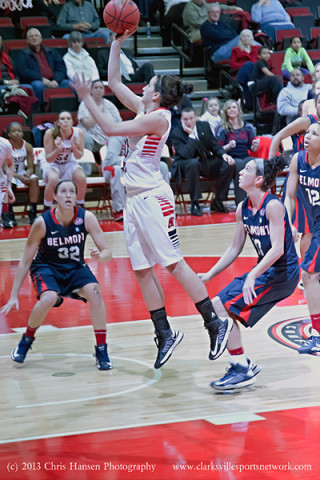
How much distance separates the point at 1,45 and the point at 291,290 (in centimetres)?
903

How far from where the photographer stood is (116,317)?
6504 mm

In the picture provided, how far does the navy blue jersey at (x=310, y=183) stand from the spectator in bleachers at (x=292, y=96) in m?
7.32

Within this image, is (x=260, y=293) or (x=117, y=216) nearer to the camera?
(x=260, y=293)

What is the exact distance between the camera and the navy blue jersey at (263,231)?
485 cm

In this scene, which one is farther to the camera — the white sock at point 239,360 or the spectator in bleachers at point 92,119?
the spectator in bleachers at point 92,119

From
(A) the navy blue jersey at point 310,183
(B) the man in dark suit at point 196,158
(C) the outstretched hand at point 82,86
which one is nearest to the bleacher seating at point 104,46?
(B) the man in dark suit at point 196,158

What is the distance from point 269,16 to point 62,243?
11.4 m

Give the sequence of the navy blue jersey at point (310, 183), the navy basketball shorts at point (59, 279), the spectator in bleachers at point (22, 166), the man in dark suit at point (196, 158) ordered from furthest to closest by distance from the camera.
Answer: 1. the man in dark suit at point (196, 158)
2. the spectator in bleachers at point (22, 166)
3. the navy blue jersey at point (310, 183)
4. the navy basketball shorts at point (59, 279)

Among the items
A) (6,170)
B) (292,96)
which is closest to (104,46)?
(292,96)

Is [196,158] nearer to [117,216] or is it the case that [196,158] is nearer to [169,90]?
[117,216]

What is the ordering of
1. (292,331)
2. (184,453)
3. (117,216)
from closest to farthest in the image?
1. (184,453)
2. (292,331)
3. (117,216)

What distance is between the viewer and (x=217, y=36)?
48.3ft

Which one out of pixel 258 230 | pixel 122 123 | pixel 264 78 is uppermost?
pixel 122 123

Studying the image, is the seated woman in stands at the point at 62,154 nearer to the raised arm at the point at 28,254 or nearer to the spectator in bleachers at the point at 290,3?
the raised arm at the point at 28,254
